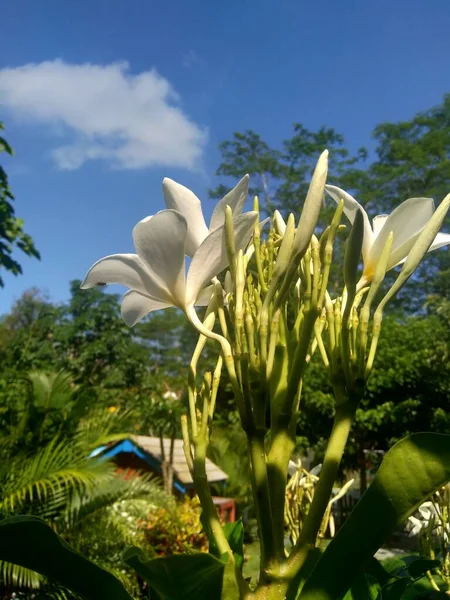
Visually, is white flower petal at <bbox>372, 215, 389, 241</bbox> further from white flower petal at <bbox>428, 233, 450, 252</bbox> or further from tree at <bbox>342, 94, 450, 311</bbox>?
tree at <bbox>342, 94, 450, 311</bbox>

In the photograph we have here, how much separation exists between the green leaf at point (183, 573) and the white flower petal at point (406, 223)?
419 mm

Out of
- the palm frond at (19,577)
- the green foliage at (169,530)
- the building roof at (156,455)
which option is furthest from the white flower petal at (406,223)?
the building roof at (156,455)

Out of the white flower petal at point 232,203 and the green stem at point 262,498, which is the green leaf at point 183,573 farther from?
the white flower petal at point 232,203

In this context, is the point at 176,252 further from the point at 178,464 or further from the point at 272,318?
the point at 178,464

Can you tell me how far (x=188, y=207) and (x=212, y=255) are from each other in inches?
3.9

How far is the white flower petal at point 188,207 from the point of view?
0.69 m

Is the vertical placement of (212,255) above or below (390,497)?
above

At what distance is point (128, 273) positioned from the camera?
2.15 ft

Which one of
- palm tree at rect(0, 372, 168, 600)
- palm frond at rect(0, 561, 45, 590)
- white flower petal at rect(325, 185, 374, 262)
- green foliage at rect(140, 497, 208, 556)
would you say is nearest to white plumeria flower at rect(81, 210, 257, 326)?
white flower petal at rect(325, 185, 374, 262)

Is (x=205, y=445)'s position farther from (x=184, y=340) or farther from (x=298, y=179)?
(x=184, y=340)

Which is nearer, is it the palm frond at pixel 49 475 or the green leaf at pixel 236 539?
the green leaf at pixel 236 539

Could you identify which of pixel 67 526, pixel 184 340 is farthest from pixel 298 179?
pixel 67 526

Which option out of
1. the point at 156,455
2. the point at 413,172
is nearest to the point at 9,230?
the point at 156,455

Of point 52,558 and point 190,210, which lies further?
point 190,210
